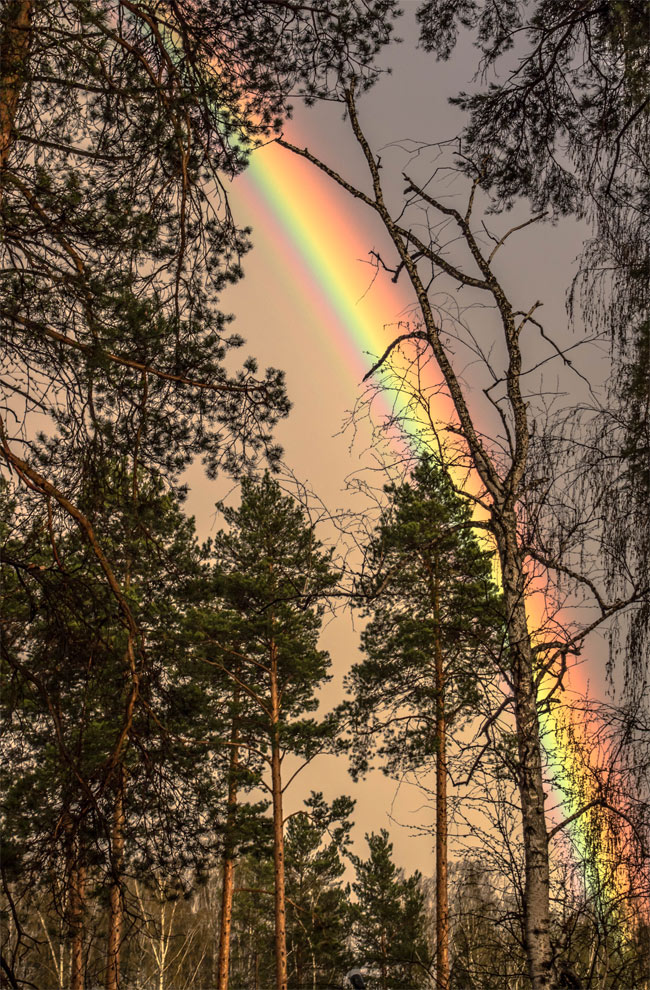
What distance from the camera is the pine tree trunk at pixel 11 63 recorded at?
3912 millimetres

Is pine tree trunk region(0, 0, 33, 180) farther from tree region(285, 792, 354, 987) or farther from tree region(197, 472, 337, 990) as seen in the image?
tree region(285, 792, 354, 987)

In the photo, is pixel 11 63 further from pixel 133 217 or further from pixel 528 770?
pixel 528 770

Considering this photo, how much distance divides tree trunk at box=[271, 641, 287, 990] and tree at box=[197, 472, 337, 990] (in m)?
0.02

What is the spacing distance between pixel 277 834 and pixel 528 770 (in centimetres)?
1216

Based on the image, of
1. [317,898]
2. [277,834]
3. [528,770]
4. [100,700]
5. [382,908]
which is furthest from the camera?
[317,898]

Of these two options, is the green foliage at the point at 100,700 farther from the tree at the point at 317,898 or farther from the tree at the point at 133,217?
the tree at the point at 317,898

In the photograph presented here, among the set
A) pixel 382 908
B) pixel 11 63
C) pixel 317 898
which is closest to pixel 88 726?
pixel 11 63

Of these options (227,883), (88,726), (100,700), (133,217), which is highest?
(133,217)

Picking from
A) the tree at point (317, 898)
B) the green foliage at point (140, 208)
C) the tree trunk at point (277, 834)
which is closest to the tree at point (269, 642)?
the tree trunk at point (277, 834)

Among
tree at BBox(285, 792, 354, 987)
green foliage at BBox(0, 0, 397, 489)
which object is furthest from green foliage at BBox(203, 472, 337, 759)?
green foliage at BBox(0, 0, 397, 489)

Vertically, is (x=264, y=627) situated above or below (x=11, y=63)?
above

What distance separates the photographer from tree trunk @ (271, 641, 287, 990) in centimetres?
1377

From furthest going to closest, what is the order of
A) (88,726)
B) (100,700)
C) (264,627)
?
(264,627) → (100,700) → (88,726)

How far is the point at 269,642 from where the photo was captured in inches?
627
